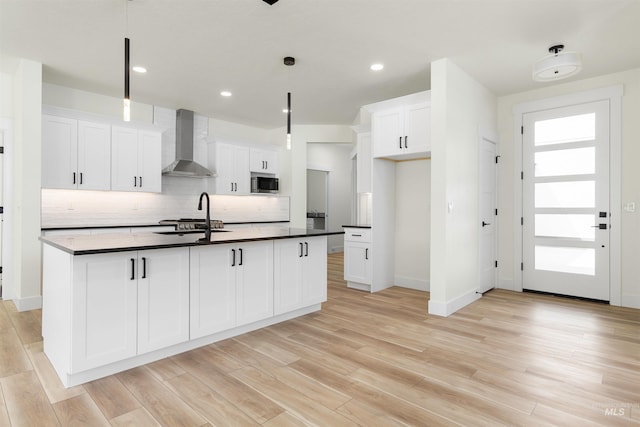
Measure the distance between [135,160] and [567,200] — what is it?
630 centimetres

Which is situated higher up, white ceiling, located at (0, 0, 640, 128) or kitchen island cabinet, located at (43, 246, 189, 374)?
white ceiling, located at (0, 0, 640, 128)

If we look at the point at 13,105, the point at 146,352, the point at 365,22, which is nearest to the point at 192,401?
the point at 146,352

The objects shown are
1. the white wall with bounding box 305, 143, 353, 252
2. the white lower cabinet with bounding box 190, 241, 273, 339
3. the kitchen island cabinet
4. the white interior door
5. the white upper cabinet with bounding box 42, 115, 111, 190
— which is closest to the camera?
the kitchen island cabinet

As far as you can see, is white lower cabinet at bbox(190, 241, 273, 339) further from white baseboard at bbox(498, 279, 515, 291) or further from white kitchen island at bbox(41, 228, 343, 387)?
white baseboard at bbox(498, 279, 515, 291)

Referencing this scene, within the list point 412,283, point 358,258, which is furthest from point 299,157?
point 412,283

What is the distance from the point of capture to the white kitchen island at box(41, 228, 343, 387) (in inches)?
92.3

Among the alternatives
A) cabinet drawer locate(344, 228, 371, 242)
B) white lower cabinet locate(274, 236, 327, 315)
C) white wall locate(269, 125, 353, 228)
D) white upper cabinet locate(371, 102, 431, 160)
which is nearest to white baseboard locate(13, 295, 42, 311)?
white lower cabinet locate(274, 236, 327, 315)

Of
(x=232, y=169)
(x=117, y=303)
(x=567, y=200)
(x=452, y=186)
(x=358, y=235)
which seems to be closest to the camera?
(x=117, y=303)

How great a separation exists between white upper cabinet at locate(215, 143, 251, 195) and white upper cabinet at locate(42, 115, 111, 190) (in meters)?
1.87

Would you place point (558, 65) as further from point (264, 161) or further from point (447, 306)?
point (264, 161)

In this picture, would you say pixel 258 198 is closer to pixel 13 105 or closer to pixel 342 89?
pixel 342 89

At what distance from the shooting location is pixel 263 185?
6996 mm

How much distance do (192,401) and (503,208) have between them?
491 cm

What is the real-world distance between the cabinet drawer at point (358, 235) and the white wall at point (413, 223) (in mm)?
671
